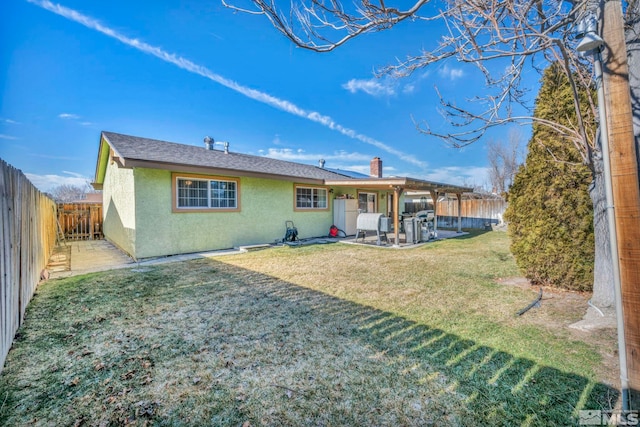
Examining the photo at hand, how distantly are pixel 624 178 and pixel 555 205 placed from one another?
131 inches

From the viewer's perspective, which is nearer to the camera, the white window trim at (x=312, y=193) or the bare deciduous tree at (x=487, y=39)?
the bare deciduous tree at (x=487, y=39)

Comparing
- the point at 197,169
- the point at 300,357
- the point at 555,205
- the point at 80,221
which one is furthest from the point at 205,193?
the point at 80,221

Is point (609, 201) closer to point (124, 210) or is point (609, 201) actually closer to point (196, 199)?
point (196, 199)

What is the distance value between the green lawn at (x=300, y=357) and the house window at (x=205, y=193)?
12.5ft

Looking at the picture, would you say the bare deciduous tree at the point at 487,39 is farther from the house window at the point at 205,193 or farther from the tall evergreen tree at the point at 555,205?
the house window at the point at 205,193

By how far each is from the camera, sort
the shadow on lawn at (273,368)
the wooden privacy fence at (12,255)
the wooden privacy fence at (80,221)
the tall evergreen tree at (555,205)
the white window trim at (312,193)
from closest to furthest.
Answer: the shadow on lawn at (273,368), the wooden privacy fence at (12,255), the tall evergreen tree at (555,205), the white window trim at (312,193), the wooden privacy fence at (80,221)

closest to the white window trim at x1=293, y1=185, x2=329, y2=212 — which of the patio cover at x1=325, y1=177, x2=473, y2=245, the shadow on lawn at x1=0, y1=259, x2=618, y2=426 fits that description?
the patio cover at x1=325, y1=177, x2=473, y2=245

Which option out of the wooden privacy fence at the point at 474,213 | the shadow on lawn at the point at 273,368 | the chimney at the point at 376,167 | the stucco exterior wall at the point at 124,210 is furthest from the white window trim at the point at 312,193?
the wooden privacy fence at the point at 474,213

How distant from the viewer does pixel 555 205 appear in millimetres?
4461

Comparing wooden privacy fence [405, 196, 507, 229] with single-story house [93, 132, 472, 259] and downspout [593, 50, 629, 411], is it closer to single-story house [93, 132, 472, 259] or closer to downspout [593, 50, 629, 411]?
single-story house [93, 132, 472, 259]

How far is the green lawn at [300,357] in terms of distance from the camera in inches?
73.9

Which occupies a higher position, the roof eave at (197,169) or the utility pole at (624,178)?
the roof eave at (197,169)

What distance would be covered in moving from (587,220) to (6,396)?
7.31 m

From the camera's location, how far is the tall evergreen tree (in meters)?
4.20
